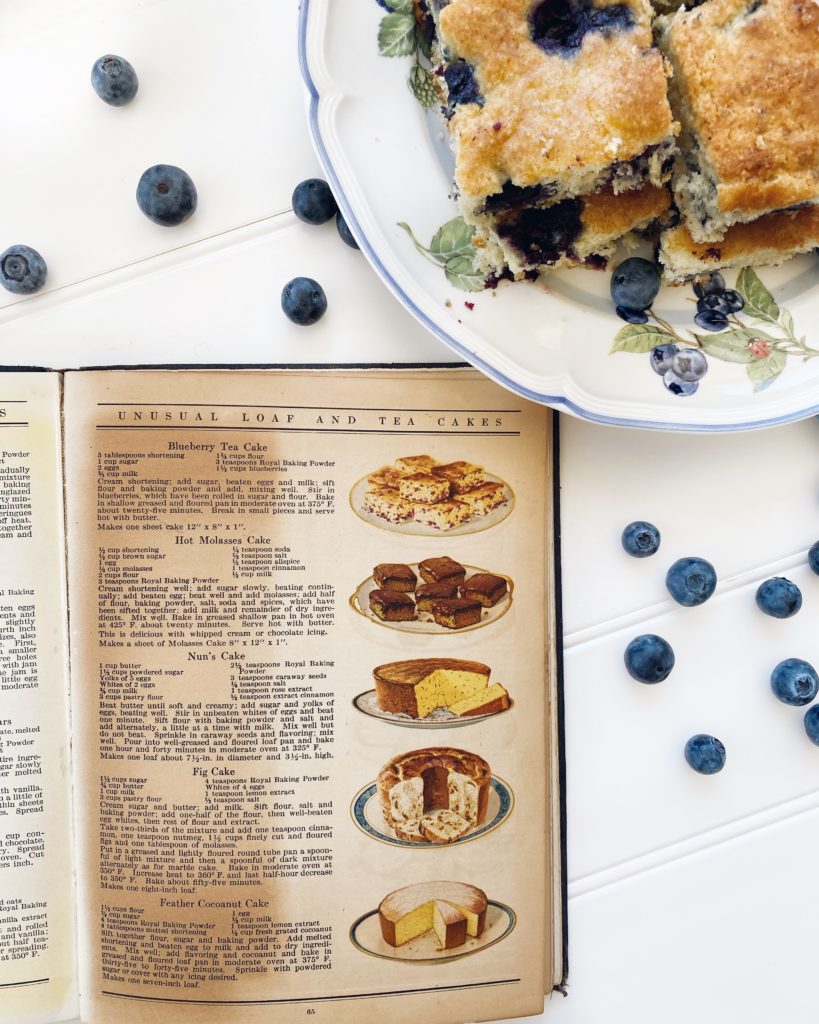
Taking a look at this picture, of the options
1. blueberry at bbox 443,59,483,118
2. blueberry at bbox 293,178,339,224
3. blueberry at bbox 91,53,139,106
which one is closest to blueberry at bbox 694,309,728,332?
blueberry at bbox 443,59,483,118

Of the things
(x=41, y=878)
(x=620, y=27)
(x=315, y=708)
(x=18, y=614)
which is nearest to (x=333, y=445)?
(x=315, y=708)

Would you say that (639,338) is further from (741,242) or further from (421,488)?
(421,488)

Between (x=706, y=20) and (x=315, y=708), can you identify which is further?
(x=315, y=708)

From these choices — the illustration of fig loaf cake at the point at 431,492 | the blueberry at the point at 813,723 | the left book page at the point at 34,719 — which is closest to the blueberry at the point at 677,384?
the illustration of fig loaf cake at the point at 431,492

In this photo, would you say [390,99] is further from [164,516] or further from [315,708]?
[315,708]

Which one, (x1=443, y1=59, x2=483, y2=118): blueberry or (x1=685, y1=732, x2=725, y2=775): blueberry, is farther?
(x1=685, y1=732, x2=725, y2=775): blueberry

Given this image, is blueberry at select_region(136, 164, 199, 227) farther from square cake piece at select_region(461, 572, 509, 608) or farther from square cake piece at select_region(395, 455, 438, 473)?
square cake piece at select_region(461, 572, 509, 608)

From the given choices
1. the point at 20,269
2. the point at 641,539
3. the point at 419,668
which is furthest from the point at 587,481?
the point at 20,269
